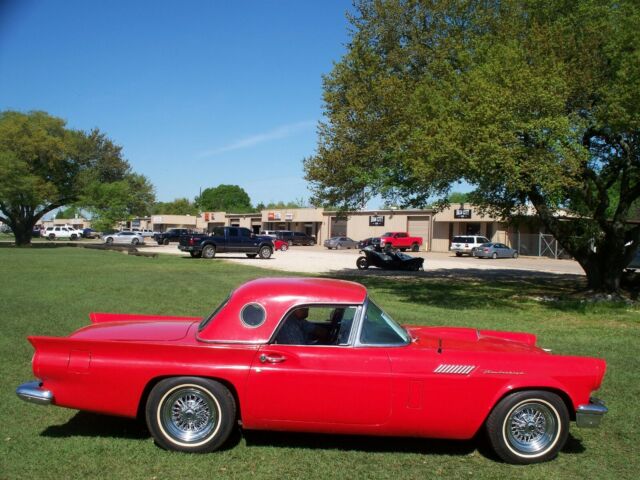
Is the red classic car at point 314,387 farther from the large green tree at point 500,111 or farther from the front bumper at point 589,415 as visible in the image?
the large green tree at point 500,111

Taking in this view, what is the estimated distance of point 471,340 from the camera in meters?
4.84

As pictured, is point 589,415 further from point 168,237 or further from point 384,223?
point 384,223

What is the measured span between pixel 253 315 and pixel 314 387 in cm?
74

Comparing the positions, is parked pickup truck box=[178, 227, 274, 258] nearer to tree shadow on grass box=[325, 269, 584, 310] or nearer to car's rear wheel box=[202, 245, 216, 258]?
car's rear wheel box=[202, 245, 216, 258]

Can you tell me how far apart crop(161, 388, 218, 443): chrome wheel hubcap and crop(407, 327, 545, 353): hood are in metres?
1.69

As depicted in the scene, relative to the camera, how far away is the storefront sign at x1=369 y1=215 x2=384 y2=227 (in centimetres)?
6338

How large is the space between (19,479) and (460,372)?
10.2ft

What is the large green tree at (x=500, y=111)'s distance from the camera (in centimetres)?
1227

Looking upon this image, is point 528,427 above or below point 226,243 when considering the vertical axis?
below

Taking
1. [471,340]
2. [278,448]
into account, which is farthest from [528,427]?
[278,448]

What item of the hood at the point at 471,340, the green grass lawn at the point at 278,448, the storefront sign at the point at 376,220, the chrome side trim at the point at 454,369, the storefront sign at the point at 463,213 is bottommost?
the green grass lawn at the point at 278,448

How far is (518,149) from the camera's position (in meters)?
12.1

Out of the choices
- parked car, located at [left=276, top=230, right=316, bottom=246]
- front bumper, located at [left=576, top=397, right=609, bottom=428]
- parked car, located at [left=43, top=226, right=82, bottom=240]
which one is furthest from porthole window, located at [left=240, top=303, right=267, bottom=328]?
parked car, located at [left=43, top=226, right=82, bottom=240]

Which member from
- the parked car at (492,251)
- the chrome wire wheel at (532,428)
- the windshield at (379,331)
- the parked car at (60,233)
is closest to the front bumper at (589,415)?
the chrome wire wheel at (532,428)
